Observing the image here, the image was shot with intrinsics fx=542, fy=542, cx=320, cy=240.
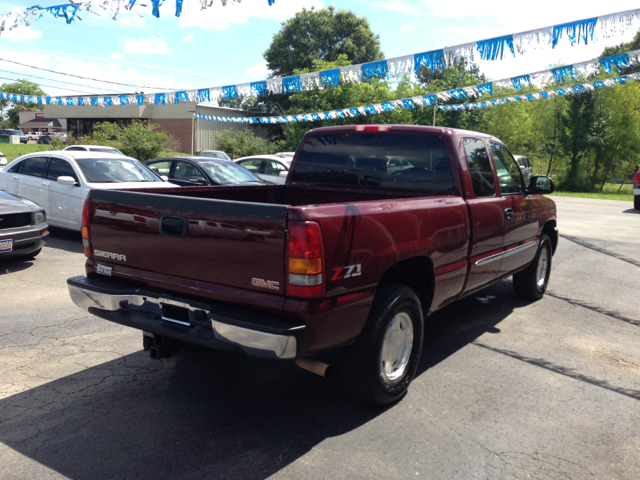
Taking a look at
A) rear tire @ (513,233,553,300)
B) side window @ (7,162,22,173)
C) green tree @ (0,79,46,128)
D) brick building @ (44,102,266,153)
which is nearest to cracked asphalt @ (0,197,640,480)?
rear tire @ (513,233,553,300)

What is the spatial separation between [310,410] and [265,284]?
3.81 ft

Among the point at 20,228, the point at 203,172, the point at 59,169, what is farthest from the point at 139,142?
the point at 20,228

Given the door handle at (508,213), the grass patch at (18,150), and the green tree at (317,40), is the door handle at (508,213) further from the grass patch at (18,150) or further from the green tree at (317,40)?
the green tree at (317,40)

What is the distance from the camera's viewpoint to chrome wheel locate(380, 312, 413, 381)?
374 centimetres

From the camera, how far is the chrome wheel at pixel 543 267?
22.4 ft

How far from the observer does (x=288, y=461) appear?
3109 mm

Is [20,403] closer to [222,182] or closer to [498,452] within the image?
[498,452]

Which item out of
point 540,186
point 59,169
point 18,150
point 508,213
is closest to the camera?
point 508,213

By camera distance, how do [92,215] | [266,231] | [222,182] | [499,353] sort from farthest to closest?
[222,182], [499,353], [92,215], [266,231]

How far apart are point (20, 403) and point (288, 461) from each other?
199 cm

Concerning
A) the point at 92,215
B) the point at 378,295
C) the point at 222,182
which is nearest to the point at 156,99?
the point at 222,182

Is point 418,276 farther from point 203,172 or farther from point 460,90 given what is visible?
point 460,90

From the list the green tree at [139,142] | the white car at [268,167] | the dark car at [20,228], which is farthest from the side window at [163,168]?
the green tree at [139,142]

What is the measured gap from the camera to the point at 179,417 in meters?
3.59
